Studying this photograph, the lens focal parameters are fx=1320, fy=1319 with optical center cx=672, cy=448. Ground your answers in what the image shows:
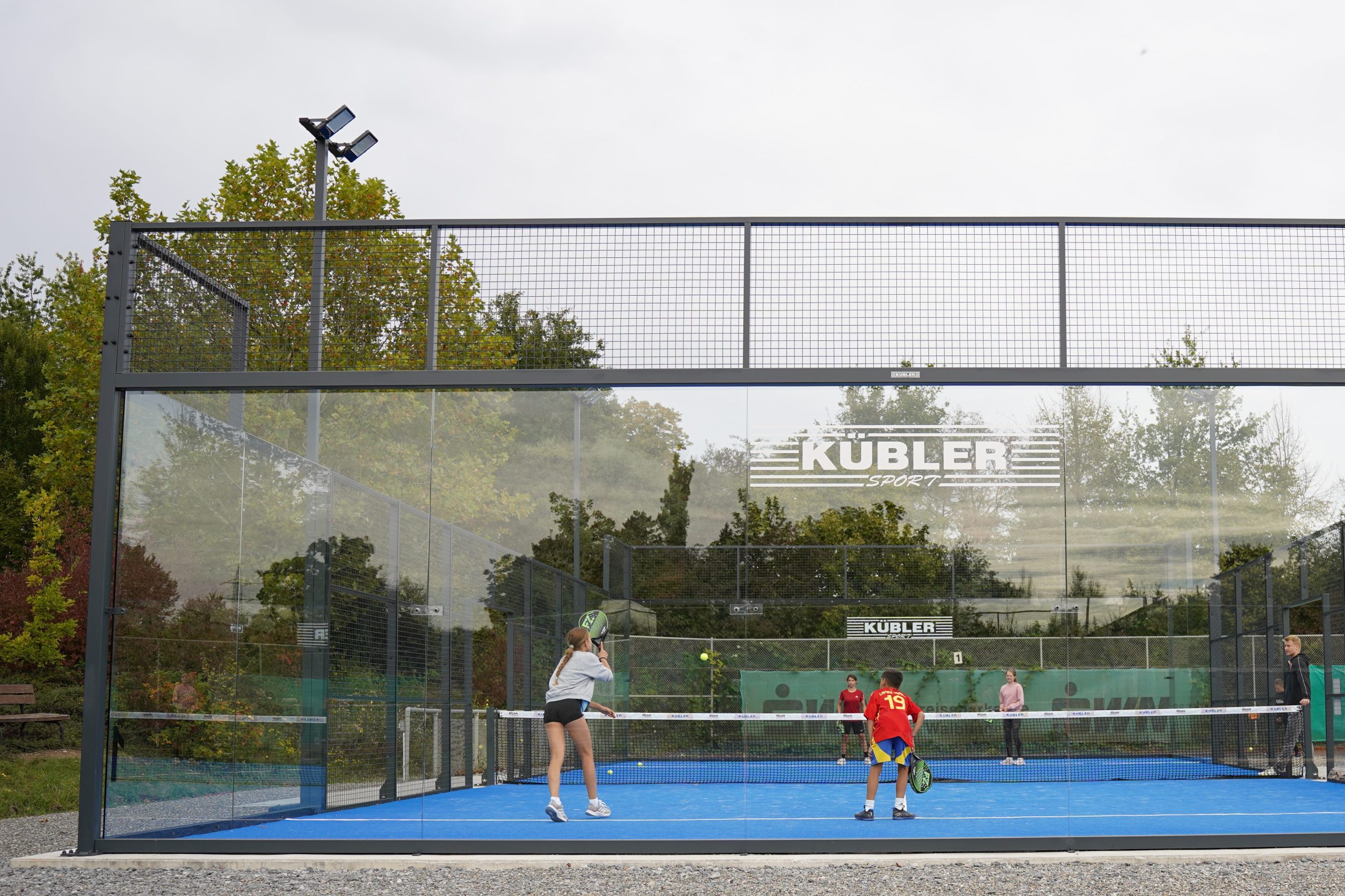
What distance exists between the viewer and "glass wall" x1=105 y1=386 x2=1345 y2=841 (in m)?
10.5

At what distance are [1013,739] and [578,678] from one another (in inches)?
137

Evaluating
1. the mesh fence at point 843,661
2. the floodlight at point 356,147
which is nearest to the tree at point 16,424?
the floodlight at point 356,147

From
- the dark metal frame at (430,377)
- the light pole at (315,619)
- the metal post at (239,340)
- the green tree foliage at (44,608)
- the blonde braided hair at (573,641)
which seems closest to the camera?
the dark metal frame at (430,377)

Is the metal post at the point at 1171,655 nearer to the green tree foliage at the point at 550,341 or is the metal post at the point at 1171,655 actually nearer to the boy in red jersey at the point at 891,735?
the boy in red jersey at the point at 891,735

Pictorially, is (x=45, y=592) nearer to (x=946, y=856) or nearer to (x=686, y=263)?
(x=686, y=263)

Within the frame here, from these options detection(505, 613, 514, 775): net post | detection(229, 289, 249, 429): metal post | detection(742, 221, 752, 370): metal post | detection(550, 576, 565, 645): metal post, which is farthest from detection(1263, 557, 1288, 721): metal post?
detection(229, 289, 249, 429): metal post

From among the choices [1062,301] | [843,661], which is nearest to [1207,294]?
[1062,301]

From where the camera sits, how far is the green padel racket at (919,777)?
10352 mm

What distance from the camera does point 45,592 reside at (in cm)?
2378

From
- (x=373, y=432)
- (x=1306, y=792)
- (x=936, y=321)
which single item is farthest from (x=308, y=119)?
(x=1306, y=792)

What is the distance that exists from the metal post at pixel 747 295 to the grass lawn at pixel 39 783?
8892 mm

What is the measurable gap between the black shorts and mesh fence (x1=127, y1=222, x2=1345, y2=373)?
8.96 ft

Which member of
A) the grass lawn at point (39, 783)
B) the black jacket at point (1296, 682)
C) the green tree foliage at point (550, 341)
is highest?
the green tree foliage at point (550, 341)

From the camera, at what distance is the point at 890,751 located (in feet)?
33.5
